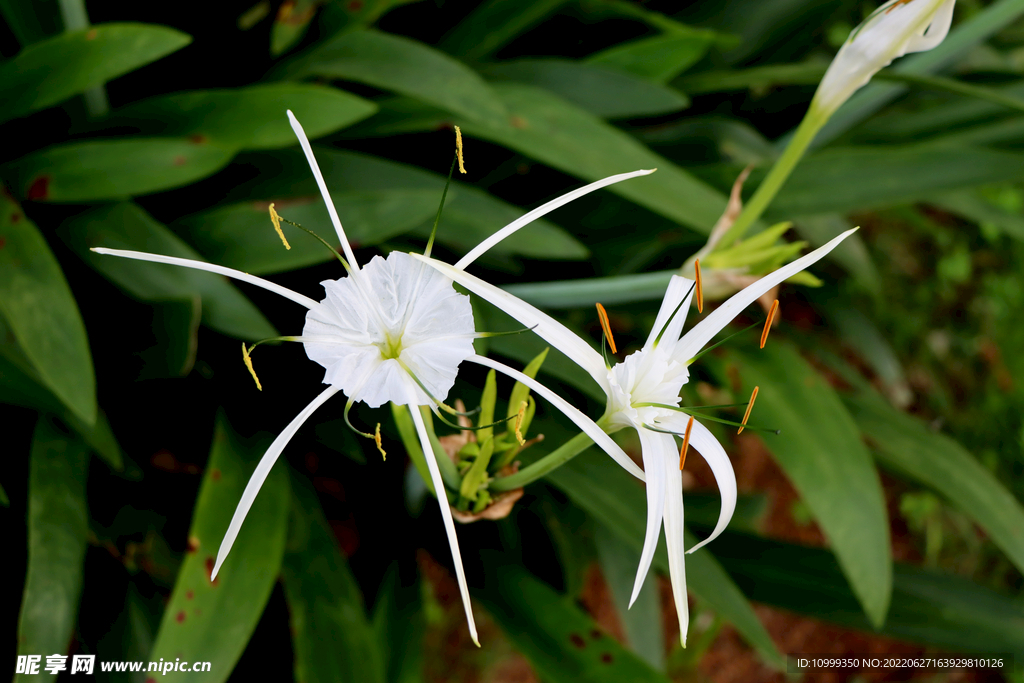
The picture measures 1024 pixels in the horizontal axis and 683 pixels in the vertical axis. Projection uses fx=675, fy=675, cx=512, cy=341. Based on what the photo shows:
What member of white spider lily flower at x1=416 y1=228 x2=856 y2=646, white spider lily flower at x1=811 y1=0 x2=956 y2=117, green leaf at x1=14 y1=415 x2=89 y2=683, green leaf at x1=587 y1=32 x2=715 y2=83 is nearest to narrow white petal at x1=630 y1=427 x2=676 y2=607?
white spider lily flower at x1=416 y1=228 x2=856 y2=646

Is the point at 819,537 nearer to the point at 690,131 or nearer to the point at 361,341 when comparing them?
the point at 690,131

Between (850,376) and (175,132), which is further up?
(175,132)

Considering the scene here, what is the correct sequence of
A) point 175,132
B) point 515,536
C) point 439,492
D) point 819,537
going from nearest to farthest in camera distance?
point 439,492
point 175,132
point 515,536
point 819,537

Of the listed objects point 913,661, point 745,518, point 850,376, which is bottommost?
point 913,661

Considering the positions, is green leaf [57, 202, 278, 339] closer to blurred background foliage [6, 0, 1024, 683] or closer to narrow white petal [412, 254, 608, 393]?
blurred background foliage [6, 0, 1024, 683]


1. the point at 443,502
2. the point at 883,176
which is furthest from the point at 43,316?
the point at 883,176

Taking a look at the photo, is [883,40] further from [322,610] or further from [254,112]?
[322,610]

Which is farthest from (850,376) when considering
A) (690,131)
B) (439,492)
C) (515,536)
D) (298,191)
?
(439,492)
